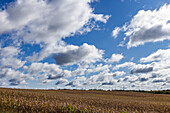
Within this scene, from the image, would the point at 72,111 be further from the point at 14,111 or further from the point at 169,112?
the point at 169,112

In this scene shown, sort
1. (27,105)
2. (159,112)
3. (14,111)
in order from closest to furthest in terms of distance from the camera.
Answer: (14,111), (27,105), (159,112)

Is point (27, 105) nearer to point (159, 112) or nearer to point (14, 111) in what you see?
point (14, 111)

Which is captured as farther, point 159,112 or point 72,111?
point 159,112

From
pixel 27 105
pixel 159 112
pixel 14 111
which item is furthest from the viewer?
pixel 159 112

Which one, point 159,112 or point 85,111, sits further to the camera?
point 159,112

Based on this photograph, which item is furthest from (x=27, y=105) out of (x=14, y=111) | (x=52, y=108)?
(x=52, y=108)

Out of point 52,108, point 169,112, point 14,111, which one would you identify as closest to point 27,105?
point 14,111

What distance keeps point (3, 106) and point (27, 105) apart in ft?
7.79

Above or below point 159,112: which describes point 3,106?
above

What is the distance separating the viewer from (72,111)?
46.3 feet

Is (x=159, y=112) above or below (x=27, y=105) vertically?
below

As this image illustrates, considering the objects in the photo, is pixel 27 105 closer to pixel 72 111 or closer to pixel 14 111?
pixel 14 111

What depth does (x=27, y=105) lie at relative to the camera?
15.1 meters

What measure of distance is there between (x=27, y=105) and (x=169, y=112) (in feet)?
52.5
